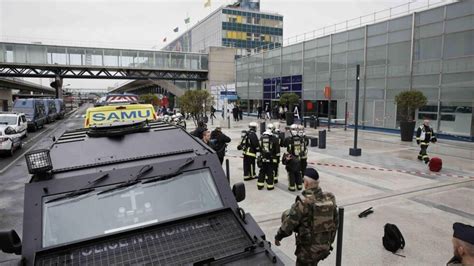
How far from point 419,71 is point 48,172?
24.3 m

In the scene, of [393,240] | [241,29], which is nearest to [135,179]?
[393,240]

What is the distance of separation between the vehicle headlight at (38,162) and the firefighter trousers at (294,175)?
22.4ft

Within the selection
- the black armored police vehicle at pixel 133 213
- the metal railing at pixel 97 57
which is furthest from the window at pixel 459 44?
the metal railing at pixel 97 57

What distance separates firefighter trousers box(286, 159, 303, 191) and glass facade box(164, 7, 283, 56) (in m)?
74.0

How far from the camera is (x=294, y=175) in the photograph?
9.48m

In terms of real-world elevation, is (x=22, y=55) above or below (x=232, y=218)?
above

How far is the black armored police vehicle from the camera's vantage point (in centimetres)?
291

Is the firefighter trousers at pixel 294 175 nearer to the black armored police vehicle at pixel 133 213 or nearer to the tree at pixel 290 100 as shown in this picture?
the black armored police vehicle at pixel 133 213

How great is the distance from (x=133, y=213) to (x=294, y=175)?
6.71m

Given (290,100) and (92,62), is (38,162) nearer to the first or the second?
(290,100)

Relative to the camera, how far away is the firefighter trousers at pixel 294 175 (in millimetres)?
9297

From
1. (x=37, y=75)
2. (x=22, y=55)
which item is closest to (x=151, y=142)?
(x=22, y=55)

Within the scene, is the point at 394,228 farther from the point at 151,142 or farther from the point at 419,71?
the point at 419,71

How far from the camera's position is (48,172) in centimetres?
353
